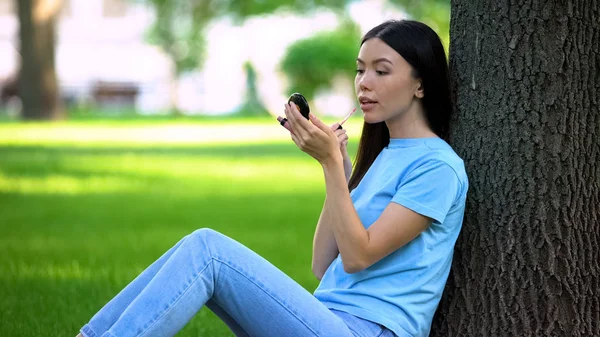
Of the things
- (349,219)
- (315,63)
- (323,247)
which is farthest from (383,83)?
(315,63)

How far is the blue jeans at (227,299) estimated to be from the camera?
3.11m

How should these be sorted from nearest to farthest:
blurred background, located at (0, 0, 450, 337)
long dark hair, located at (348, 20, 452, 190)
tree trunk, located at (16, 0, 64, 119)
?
long dark hair, located at (348, 20, 452, 190) < blurred background, located at (0, 0, 450, 337) < tree trunk, located at (16, 0, 64, 119)

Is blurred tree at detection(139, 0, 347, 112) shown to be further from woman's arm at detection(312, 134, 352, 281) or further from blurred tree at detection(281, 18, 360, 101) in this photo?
woman's arm at detection(312, 134, 352, 281)

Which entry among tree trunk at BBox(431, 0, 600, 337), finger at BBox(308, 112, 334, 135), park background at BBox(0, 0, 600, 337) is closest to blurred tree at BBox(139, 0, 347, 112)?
park background at BBox(0, 0, 600, 337)

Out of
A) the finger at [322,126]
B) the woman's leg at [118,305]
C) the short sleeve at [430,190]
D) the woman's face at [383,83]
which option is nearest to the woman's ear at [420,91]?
the woman's face at [383,83]

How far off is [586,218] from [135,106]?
40.8m

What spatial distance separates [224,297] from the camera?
3.20 m

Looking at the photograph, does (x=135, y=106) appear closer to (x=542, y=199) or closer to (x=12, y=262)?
(x=12, y=262)

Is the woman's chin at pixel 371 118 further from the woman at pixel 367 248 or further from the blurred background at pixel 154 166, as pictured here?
the blurred background at pixel 154 166

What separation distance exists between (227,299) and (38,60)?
73.3 feet

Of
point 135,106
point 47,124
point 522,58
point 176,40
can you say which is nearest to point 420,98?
point 522,58

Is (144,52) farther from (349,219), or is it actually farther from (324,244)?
(349,219)

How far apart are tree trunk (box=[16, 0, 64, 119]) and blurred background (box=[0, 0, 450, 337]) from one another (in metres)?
0.03

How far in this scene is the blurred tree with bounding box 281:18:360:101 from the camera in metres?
34.1
